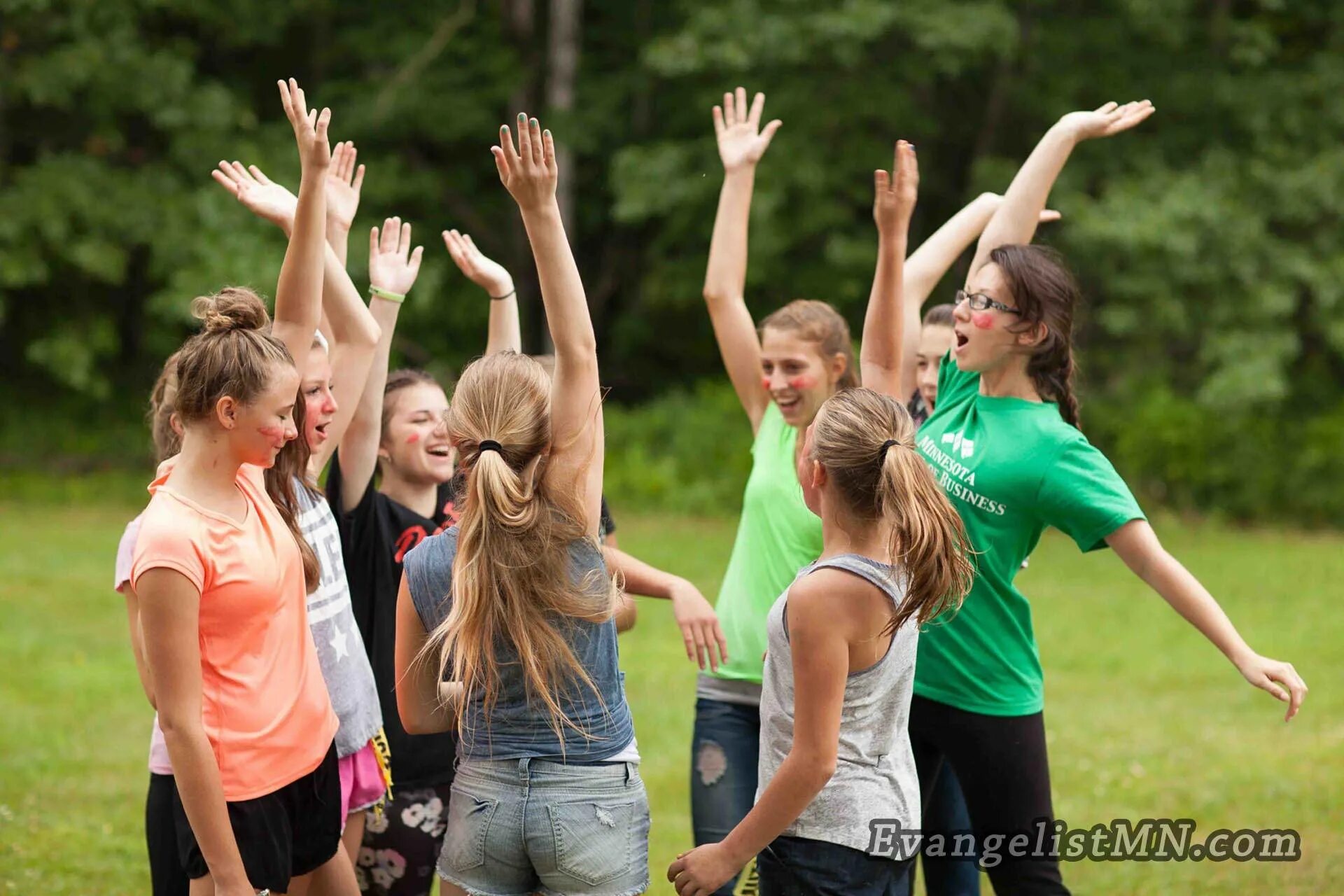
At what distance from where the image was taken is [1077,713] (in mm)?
7676

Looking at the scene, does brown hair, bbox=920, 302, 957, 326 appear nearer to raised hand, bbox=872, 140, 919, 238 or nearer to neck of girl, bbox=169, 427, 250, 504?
raised hand, bbox=872, 140, 919, 238

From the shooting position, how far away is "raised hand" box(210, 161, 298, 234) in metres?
3.42

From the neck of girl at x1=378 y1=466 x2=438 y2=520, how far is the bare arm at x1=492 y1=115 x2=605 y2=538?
124 centimetres

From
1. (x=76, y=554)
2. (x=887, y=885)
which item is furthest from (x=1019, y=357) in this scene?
(x=76, y=554)

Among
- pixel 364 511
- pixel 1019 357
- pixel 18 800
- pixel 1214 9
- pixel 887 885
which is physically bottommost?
pixel 18 800

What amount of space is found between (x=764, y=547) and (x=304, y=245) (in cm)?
155

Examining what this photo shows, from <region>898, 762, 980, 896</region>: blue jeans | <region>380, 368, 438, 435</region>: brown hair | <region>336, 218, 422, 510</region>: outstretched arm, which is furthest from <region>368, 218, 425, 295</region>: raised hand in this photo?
<region>898, 762, 980, 896</region>: blue jeans

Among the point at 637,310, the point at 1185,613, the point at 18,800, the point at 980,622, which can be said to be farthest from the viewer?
the point at 637,310

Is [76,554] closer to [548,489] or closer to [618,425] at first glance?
[618,425]

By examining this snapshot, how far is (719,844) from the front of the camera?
2654mm

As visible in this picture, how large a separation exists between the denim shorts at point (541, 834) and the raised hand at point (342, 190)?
1.65m

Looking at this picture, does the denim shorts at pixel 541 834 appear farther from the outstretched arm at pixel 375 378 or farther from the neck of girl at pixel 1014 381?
the neck of girl at pixel 1014 381

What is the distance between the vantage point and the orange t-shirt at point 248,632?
2.58 m

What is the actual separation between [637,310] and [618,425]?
2.21m
